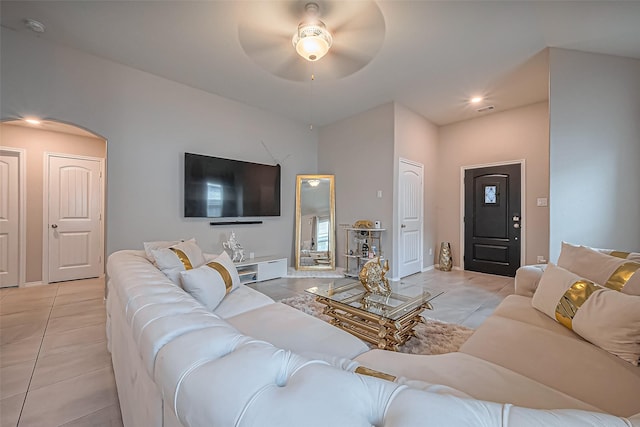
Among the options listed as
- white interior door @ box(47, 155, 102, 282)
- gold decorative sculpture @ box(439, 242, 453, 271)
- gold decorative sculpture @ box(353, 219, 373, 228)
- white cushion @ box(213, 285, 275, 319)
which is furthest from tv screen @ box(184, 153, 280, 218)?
gold decorative sculpture @ box(439, 242, 453, 271)

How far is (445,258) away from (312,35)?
4364 mm

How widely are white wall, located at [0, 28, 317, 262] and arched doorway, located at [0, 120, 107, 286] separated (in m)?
0.92

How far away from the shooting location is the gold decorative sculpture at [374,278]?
2.18 meters

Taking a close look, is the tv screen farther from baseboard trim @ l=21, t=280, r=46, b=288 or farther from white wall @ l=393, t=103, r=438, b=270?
baseboard trim @ l=21, t=280, r=46, b=288

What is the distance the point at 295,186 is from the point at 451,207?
3093 millimetres

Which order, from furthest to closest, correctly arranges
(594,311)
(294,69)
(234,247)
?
(234,247)
(294,69)
(594,311)

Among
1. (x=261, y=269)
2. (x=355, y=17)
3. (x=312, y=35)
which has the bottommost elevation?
(x=261, y=269)

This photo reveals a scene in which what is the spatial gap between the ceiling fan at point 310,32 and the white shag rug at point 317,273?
305 centimetres

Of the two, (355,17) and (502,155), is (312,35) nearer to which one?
(355,17)

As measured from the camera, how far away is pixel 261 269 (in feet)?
13.1

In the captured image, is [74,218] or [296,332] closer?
[296,332]

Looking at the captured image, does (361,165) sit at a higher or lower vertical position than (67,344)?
higher

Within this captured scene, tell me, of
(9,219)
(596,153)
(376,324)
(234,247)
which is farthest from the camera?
(234,247)

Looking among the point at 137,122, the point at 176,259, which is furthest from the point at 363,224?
the point at 137,122
